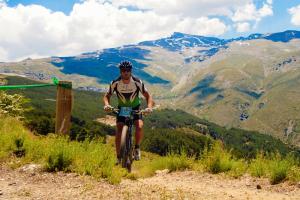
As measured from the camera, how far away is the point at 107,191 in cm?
784

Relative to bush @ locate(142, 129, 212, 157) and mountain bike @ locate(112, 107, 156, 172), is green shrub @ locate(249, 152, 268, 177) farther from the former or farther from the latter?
bush @ locate(142, 129, 212, 157)

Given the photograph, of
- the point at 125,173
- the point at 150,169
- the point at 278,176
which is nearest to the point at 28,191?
the point at 125,173

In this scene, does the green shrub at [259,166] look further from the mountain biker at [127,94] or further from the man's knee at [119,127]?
the man's knee at [119,127]

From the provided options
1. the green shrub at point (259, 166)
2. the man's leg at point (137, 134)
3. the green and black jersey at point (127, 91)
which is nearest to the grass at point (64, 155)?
the man's leg at point (137, 134)

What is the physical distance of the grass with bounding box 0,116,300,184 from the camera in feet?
30.5

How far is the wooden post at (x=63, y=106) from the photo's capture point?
11133 mm

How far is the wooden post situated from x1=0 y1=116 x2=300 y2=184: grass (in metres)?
0.40

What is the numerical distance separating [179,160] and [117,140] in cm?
229

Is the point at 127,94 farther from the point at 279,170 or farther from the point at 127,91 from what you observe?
the point at 279,170

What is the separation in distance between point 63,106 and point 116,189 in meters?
3.90

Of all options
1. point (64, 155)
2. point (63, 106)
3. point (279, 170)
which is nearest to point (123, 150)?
point (64, 155)

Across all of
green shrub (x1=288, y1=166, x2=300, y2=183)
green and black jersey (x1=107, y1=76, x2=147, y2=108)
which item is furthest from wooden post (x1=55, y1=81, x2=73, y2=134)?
green shrub (x1=288, y1=166, x2=300, y2=183)

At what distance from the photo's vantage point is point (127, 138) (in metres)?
11.1

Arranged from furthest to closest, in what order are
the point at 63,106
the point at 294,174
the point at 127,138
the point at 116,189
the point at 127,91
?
1. the point at 127,91
2. the point at 63,106
3. the point at 127,138
4. the point at 294,174
5. the point at 116,189
